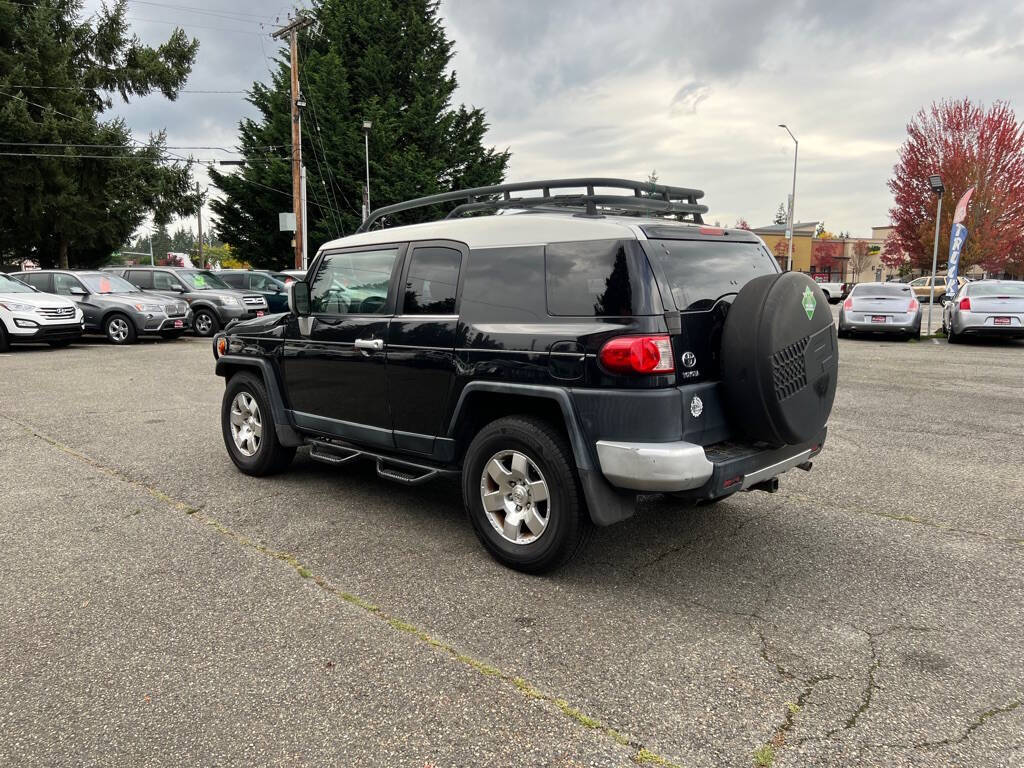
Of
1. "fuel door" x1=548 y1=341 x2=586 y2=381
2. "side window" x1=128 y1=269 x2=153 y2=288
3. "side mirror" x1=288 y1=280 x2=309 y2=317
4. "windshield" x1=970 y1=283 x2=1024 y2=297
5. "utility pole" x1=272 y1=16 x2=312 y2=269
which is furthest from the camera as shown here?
"utility pole" x1=272 y1=16 x2=312 y2=269

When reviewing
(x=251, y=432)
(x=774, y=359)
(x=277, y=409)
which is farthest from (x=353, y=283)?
(x=774, y=359)

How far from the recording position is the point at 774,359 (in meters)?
3.54

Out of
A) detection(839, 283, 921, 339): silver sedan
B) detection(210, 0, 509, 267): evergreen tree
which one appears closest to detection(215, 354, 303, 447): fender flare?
detection(839, 283, 921, 339): silver sedan

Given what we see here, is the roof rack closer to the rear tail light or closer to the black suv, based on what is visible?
the black suv

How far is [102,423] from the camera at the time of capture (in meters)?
7.79

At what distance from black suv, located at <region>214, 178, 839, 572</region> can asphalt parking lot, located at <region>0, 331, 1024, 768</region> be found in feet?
1.59

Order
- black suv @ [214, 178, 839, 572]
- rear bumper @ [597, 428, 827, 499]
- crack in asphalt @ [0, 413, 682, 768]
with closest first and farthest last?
1. crack in asphalt @ [0, 413, 682, 768]
2. rear bumper @ [597, 428, 827, 499]
3. black suv @ [214, 178, 839, 572]

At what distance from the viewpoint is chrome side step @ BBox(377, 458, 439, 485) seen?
4410 millimetres

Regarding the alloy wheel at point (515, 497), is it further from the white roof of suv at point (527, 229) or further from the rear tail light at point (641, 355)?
the white roof of suv at point (527, 229)

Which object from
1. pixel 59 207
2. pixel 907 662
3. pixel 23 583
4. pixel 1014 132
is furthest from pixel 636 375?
pixel 1014 132

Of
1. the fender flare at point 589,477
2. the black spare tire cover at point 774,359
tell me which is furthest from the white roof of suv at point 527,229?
the fender flare at point 589,477

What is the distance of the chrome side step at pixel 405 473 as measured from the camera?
4410 millimetres

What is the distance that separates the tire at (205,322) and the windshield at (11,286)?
3.75 metres

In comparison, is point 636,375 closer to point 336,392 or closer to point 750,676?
point 750,676
